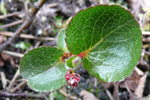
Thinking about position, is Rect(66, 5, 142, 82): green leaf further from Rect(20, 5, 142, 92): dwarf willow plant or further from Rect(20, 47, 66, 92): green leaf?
Rect(20, 47, 66, 92): green leaf

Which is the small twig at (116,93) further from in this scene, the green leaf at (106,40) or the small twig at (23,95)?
the small twig at (23,95)

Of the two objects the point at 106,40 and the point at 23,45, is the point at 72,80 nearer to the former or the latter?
the point at 106,40

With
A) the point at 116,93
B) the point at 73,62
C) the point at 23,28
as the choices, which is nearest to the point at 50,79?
the point at 73,62

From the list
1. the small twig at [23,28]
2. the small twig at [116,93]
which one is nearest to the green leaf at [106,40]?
the small twig at [116,93]

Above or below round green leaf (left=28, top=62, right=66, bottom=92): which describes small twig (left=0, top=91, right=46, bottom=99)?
below

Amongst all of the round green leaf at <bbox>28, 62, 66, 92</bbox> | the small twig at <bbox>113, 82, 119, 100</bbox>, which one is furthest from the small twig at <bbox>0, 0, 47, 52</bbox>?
the small twig at <bbox>113, 82, 119, 100</bbox>

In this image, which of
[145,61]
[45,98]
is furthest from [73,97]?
[145,61]

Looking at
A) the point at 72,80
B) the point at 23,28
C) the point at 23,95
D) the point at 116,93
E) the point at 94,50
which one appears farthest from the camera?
the point at 23,28

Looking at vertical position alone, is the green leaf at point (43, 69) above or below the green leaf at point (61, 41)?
below

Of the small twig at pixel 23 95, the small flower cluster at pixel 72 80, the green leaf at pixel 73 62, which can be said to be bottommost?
the small twig at pixel 23 95
